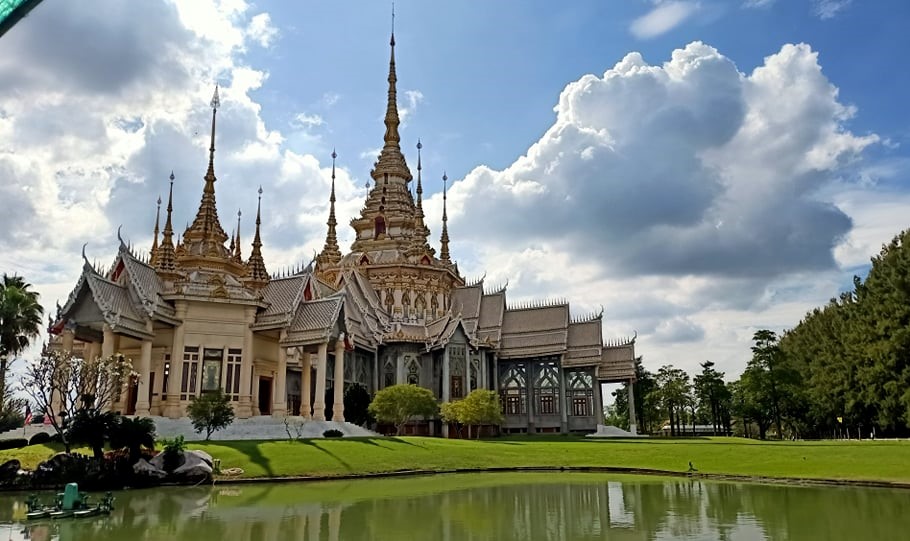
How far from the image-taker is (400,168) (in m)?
67.0

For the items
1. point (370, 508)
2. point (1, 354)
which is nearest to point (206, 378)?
point (1, 354)

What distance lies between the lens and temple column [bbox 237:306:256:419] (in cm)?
3225

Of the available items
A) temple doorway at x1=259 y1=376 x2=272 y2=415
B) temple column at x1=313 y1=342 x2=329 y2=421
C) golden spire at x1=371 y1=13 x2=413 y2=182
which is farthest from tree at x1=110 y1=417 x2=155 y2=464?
golden spire at x1=371 y1=13 x2=413 y2=182

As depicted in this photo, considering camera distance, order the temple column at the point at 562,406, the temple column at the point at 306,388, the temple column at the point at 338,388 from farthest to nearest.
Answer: the temple column at the point at 562,406 < the temple column at the point at 338,388 < the temple column at the point at 306,388

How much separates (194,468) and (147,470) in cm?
137

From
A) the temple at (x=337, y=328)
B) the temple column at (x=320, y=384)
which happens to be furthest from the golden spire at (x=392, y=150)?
the temple column at (x=320, y=384)

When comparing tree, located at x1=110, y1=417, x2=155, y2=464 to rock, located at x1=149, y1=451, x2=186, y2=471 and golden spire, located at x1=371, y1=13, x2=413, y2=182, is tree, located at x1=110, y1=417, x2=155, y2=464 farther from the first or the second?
golden spire, located at x1=371, y1=13, x2=413, y2=182

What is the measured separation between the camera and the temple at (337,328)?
31.8 meters

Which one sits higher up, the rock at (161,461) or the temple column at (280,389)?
the temple column at (280,389)

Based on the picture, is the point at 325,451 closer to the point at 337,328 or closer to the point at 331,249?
the point at 337,328

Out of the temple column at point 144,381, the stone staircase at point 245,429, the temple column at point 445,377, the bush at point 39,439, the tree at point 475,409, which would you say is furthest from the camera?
the temple column at point 445,377

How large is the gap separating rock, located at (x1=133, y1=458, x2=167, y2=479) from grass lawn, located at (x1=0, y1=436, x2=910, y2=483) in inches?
76.6

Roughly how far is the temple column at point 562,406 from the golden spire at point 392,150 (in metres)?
25.7

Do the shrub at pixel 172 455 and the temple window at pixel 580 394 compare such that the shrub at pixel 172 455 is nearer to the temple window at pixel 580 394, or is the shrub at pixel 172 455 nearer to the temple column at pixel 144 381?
the temple column at pixel 144 381
